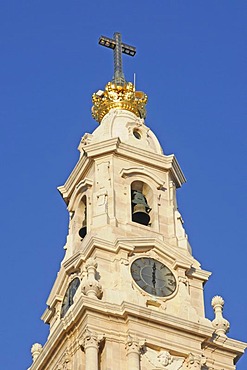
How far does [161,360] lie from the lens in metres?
60.1

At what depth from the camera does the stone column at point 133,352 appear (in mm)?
58844

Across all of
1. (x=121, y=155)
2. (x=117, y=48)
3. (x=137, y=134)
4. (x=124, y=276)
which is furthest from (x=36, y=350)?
(x=117, y=48)

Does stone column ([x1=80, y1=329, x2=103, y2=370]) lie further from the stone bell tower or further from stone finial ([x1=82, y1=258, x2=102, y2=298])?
stone finial ([x1=82, y1=258, x2=102, y2=298])

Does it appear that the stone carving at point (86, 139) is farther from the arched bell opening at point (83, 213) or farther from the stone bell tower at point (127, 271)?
the arched bell opening at point (83, 213)

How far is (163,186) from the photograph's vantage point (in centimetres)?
6781

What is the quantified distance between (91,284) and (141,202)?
23.0 ft

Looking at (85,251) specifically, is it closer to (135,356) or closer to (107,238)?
(107,238)

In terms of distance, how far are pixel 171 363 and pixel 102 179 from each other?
998 centimetres

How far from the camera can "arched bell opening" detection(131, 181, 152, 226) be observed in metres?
66.4

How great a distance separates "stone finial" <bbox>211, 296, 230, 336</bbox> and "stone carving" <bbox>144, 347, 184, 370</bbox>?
2696 mm

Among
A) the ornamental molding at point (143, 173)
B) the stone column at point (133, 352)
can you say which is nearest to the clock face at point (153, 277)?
the stone column at point (133, 352)

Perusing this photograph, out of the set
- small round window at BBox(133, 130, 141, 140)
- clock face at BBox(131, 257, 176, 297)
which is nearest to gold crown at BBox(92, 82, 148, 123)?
small round window at BBox(133, 130, 141, 140)

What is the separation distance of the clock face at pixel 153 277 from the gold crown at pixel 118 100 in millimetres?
10667

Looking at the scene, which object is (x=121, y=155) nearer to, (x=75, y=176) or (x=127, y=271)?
(x=75, y=176)
